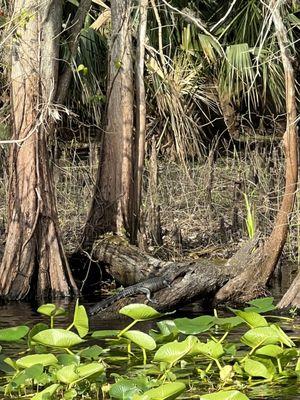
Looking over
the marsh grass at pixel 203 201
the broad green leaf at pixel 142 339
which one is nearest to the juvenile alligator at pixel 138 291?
the marsh grass at pixel 203 201

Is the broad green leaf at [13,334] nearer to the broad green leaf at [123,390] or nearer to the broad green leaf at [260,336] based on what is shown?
the broad green leaf at [123,390]

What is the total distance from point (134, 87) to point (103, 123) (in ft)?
2.04

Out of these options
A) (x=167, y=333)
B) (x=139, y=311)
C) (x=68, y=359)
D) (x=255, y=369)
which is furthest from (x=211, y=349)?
(x=68, y=359)

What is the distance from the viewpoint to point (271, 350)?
6.11 metres

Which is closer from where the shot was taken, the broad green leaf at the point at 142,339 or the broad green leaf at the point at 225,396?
the broad green leaf at the point at 225,396

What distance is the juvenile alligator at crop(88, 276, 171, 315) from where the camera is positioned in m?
9.91

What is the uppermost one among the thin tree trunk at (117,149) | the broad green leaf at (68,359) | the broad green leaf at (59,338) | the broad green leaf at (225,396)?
the thin tree trunk at (117,149)

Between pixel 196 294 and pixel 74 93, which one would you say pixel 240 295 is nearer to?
pixel 196 294

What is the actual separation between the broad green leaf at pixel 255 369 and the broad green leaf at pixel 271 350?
0.11 m

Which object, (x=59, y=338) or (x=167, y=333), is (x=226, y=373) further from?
(x=59, y=338)

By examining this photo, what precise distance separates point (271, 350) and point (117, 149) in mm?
6503

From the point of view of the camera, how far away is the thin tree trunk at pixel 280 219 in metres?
9.88

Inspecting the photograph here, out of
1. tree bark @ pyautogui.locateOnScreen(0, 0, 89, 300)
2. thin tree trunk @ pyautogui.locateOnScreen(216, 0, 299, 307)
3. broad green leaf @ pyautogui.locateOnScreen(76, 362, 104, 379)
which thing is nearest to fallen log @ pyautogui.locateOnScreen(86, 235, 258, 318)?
thin tree trunk @ pyautogui.locateOnScreen(216, 0, 299, 307)

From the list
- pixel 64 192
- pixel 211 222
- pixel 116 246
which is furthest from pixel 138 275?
pixel 64 192
